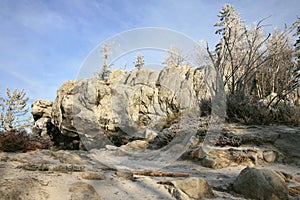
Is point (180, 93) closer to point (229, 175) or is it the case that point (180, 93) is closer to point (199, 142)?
point (199, 142)

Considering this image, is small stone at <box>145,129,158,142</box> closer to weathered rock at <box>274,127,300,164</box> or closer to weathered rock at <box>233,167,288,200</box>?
weathered rock at <box>274,127,300,164</box>

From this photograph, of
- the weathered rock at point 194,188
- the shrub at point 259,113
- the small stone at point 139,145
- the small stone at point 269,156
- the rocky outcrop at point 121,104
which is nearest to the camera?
the weathered rock at point 194,188

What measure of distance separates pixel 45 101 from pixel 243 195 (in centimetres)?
1927

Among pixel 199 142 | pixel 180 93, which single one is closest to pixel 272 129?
pixel 199 142

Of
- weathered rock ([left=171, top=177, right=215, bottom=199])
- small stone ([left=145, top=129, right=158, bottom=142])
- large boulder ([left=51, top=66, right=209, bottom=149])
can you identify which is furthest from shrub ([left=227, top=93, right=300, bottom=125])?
large boulder ([left=51, top=66, right=209, bottom=149])

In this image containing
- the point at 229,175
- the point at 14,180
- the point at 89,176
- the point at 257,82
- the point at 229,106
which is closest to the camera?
the point at 14,180

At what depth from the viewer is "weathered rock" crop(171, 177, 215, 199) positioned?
2.59m

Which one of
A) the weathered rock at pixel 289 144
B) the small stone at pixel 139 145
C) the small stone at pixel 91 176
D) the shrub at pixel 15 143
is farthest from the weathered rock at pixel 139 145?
the small stone at pixel 91 176

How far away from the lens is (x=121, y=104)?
14.3 m

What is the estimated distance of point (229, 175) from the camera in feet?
12.4

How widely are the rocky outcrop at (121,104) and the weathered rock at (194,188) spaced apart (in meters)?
9.60

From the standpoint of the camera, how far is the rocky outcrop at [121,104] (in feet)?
42.8

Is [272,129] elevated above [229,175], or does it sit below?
above

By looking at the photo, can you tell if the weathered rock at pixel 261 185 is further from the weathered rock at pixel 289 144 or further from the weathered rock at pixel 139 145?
the weathered rock at pixel 139 145
